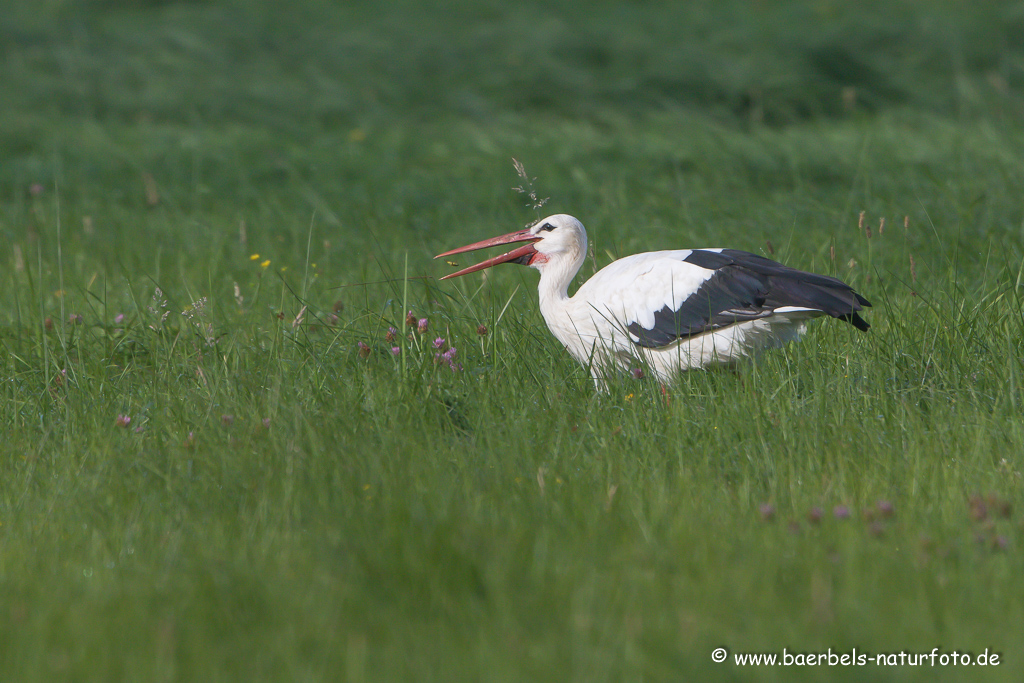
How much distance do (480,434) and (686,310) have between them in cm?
113

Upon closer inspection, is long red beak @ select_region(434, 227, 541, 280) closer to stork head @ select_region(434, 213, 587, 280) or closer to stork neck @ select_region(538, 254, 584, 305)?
stork head @ select_region(434, 213, 587, 280)

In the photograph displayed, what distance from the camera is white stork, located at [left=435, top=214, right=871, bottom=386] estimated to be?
4.09 metres

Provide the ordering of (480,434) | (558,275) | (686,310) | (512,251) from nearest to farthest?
(480,434)
(686,310)
(558,275)
(512,251)

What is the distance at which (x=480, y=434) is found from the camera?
3.64 meters

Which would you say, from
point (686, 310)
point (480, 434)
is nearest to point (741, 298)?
point (686, 310)

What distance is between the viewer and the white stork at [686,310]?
409cm

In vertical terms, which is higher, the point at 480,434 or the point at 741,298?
the point at 741,298

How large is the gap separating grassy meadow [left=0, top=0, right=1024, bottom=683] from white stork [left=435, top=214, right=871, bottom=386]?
125 mm

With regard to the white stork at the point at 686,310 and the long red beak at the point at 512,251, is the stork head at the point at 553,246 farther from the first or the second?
the white stork at the point at 686,310

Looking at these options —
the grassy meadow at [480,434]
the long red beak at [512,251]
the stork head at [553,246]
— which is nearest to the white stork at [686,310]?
the grassy meadow at [480,434]

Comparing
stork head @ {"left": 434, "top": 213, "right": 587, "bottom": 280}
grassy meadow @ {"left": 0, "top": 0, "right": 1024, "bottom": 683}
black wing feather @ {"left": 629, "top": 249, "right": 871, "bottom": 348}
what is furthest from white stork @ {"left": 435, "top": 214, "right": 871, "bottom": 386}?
stork head @ {"left": 434, "top": 213, "right": 587, "bottom": 280}

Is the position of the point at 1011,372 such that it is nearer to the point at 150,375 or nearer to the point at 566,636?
the point at 566,636

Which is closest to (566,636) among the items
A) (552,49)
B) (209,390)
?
(209,390)

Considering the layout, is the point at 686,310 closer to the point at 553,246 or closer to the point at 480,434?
the point at 553,246
